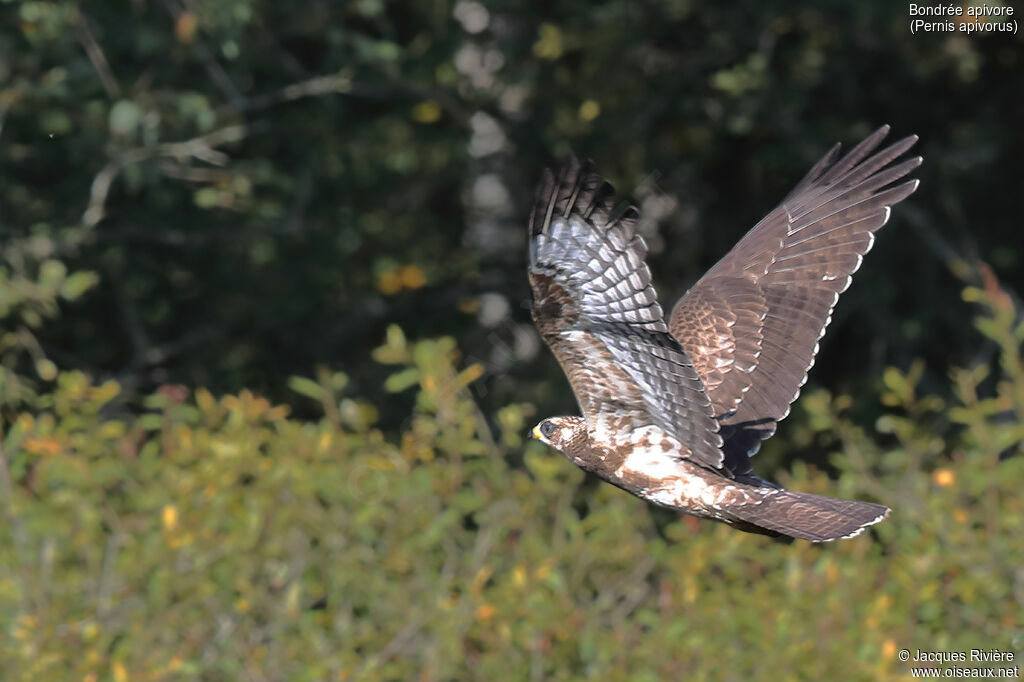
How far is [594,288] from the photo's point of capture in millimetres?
4273

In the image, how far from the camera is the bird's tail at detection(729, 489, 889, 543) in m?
4.51

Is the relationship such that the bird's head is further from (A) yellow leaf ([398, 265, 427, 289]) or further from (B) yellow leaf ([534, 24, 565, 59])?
(A) yellow leaf ([398, 265, 427, 289])

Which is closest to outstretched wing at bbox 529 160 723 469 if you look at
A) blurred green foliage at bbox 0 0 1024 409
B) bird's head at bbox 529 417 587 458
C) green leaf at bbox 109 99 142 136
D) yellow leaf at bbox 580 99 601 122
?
bird's head at bbox 529 417 587 458

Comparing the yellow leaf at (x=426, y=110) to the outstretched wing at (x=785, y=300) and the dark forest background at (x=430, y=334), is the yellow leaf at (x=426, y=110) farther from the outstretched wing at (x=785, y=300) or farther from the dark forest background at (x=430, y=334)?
the outstretched wing at (x=785, y=300)

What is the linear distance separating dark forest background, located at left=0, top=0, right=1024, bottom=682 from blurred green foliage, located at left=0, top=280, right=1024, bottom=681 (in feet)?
0.06

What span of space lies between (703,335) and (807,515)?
102cm

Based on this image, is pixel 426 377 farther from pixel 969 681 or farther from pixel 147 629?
pixel 969 681

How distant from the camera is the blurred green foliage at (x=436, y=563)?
5.66 metres

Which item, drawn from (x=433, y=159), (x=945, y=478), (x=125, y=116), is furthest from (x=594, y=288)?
(x=433, y=159)

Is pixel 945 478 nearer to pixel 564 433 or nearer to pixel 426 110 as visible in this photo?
pixel 564 433

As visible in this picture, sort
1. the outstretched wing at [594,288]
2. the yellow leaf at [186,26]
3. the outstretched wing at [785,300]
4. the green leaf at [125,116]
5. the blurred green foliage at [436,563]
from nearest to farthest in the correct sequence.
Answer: the outstretched wing at [594,288], the outstretched wing at [785,300], the blurred green foliage at [436,563], the green leaf at [125,116], the yellow leaf at [186,26]

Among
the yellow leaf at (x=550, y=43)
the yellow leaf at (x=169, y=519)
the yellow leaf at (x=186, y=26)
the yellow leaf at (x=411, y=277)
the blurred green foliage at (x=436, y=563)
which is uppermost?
the yellow leaf at (x=186, y=26)

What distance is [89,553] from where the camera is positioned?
19.4 feet

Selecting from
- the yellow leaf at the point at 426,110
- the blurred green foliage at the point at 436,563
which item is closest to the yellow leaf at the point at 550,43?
the yellow leaf at the point at 426,110
